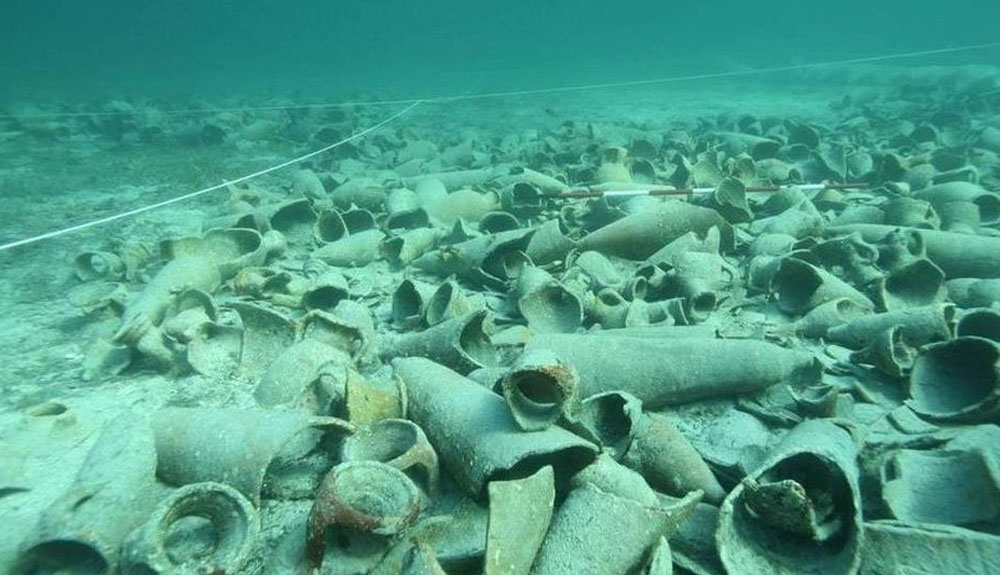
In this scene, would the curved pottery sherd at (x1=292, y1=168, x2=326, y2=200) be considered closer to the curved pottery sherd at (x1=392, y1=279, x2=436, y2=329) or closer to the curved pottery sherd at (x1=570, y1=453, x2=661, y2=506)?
the curved pottery sherd at (x1=392, y1=279, x2=436, y2=329)

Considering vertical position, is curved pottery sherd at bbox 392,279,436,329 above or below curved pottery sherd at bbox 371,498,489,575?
above

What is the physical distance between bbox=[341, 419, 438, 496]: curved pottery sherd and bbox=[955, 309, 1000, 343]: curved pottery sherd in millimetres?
2632

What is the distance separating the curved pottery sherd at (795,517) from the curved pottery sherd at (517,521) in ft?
1.71

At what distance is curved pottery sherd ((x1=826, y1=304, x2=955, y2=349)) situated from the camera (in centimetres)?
262

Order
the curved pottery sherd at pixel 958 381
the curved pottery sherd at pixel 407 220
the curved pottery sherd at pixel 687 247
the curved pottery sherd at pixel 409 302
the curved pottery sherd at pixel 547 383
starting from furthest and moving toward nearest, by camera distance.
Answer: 1. the curved pottery sherd at pixel 407 220
2. the curved pottery sherd at pixel 687 247
3. the curved pottery sherd at pixel 409 302
4. the curved pottery sherd at pixel 958 381
5. the curved pottery sherd at pixel 547 383

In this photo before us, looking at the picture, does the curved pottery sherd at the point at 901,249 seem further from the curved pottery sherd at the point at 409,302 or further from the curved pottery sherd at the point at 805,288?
the curved pottery sherd at the point at 409,302

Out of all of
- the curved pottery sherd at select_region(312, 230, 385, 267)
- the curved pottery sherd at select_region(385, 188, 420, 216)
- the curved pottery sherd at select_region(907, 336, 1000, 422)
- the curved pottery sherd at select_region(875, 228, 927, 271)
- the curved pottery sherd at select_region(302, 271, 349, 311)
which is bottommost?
the curved pottery sherd at select_region(907, 336, 1000, 422)

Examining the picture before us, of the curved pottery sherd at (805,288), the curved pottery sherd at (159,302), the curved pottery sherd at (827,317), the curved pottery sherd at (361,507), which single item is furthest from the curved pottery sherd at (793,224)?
the curved pottery sherd at (159,302)

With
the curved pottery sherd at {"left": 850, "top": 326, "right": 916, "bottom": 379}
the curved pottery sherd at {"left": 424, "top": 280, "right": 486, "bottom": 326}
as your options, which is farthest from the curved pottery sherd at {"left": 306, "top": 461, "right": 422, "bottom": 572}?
the curved pottery sherd at {"left": 850, "top": 326, "right": 916, "bottom": 379}

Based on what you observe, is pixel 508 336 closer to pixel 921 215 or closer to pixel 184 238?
pixel 184 238

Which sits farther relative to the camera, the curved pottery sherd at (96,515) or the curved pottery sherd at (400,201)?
the curved pottery sherd at (400,201)

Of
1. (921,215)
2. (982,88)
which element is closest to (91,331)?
(921,215)

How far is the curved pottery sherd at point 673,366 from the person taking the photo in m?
2.37

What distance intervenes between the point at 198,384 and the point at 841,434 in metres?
2.96
